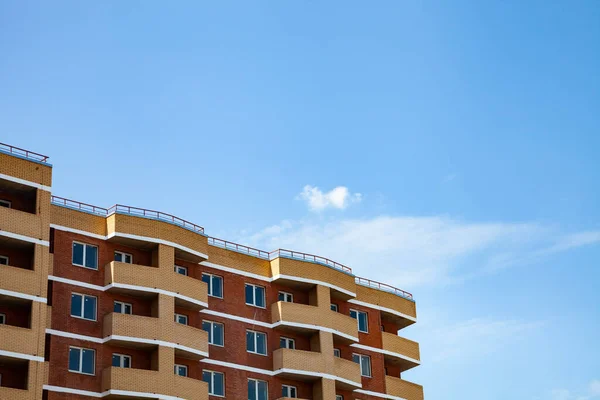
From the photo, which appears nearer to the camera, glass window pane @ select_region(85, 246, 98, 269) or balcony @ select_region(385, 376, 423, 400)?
glass window pane @ select_region(85, 246, 98, 269)

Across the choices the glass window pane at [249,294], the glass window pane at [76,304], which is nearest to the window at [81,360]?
the glass window pane at [76,304]

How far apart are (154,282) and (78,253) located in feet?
Result: 17.0

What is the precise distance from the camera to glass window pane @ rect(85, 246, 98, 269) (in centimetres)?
6750

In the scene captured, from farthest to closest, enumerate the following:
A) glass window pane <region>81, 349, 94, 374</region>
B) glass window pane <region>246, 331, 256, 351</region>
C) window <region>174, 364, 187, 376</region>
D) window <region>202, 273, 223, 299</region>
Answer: glass window pane <region>246, 331, 256, 351</region> < window <region>202, 273, 223, 299</region> < window <region>174, 364, 187, 376</region> < glass window pane <region>81, 349, 94, 374</region>

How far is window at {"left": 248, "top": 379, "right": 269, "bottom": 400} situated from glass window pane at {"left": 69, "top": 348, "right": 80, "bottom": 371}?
13161 millimetres

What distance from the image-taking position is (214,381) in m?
70.7

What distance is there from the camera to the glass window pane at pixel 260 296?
75688 mm

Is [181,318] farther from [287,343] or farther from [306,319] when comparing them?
[306,319]

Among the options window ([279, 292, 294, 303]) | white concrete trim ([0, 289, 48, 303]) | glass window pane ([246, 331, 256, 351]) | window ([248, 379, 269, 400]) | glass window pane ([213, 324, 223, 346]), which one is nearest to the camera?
white concrete trim ([0, 289, 48, 303])

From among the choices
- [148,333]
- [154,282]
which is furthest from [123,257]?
[148,333]

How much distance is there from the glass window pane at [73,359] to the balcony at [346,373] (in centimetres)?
1953

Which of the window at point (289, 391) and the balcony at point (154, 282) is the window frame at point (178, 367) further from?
the window at point (289, 391)

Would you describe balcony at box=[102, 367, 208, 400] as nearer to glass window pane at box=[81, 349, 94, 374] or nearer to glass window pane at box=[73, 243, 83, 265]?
glass window pane at box=[81, 349, 94, 374]

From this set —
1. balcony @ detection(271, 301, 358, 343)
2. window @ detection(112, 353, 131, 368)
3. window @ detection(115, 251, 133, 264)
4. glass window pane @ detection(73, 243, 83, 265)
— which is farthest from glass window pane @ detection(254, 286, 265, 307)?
glass window pane @ detection(73, 243, 83, 265)
